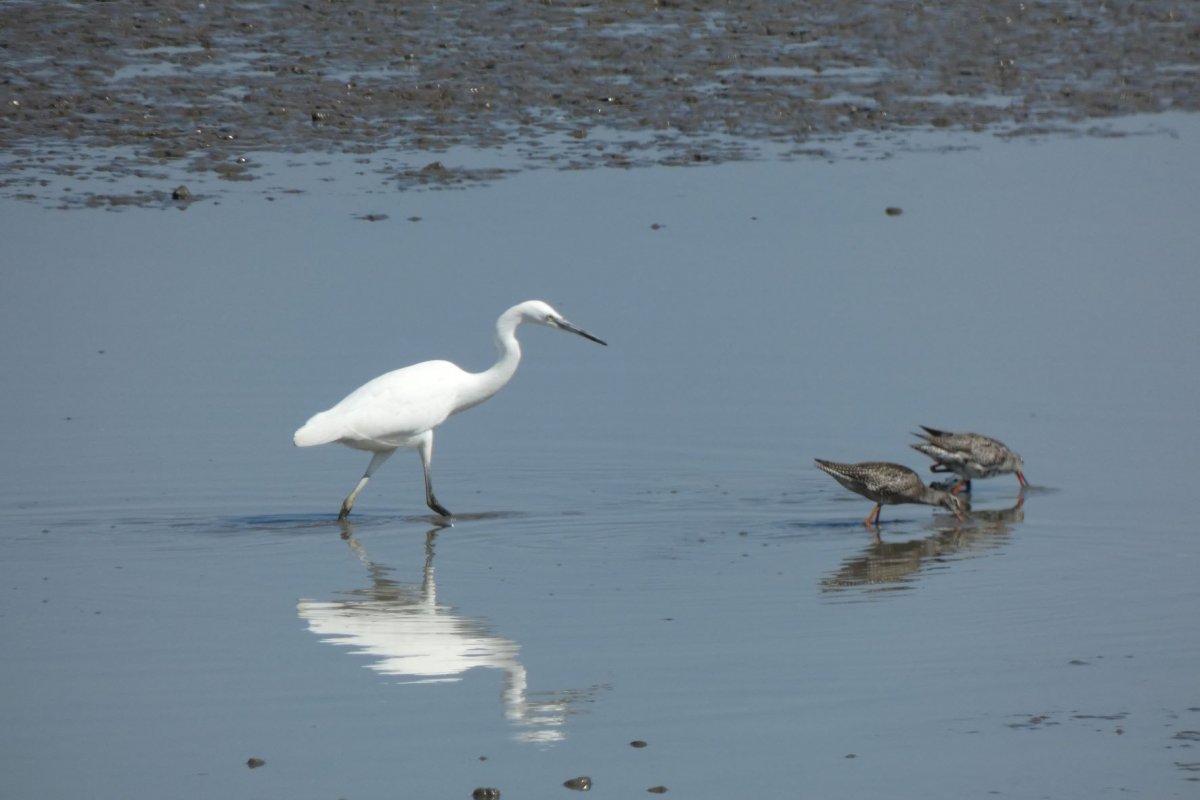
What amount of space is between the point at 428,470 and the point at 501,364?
84 centimetres

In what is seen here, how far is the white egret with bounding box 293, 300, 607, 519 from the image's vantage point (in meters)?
11.2

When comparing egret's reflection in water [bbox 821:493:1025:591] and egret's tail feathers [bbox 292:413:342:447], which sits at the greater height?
egret's tail feathers [bbox 292:413:342:447]

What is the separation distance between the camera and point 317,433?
1116cm

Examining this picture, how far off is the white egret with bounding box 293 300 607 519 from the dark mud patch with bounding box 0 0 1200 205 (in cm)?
534

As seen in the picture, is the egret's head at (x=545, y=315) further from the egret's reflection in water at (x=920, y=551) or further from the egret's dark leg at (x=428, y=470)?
the egret's reflection in water at (x=920, y=551)

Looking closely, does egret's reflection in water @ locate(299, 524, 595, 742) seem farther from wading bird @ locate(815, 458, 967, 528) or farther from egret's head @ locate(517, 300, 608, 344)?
wading bird @ locate(815, 458, 967, 528)

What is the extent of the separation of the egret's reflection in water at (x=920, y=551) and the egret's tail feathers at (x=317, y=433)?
116 inches

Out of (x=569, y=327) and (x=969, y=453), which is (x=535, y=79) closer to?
(x=569, y=327)

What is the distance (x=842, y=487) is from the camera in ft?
37.4

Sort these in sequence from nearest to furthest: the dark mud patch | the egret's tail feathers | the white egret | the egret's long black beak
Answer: the egret's tail feathers, the white egret, the egret's long black beak, the dark mud patch

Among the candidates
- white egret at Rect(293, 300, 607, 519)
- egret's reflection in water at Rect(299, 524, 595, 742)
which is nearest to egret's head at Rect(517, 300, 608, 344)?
white egret at Rect(293, 300, 607, 519)

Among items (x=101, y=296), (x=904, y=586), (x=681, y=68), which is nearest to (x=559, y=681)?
(x=904, y=586)

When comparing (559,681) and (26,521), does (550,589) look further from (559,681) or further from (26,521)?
(26,521)

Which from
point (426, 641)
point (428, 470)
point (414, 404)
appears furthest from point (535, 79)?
point (426, 641)
